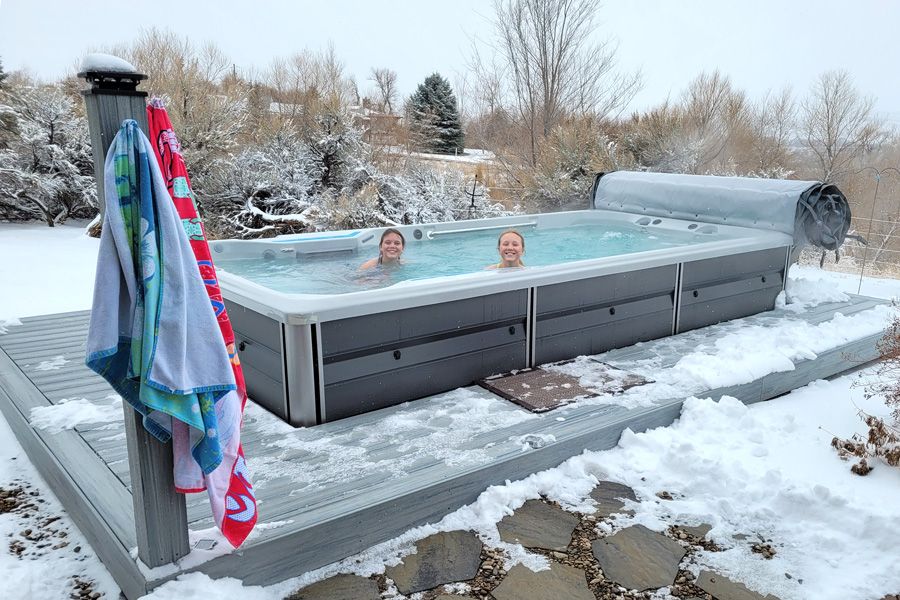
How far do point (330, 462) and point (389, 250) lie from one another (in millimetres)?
2082

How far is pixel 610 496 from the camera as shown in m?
2.11

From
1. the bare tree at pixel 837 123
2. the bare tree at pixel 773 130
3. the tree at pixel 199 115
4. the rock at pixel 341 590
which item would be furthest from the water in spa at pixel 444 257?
the bare tree at pixel 837 123

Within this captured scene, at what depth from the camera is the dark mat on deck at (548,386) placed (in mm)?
2586

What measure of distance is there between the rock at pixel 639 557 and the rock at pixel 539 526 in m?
0.10

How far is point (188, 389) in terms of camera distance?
1354 millimetres

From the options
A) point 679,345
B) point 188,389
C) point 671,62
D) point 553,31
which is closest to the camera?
point 188,389

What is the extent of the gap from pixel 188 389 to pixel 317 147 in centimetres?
726

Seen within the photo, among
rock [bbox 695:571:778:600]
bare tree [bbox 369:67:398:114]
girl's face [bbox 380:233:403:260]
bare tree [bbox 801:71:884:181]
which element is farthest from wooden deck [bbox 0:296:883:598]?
bare tree [bbox 369:67:398:114]

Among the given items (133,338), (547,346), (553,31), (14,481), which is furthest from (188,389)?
(553,31)

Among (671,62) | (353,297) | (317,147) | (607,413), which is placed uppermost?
(671,62)

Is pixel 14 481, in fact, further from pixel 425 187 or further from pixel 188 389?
pixel 425 187

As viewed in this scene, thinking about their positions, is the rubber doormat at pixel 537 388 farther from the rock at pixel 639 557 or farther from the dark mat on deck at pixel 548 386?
the rock at pixel 639 557

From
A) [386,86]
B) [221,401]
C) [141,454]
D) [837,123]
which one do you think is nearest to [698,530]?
[221,401]

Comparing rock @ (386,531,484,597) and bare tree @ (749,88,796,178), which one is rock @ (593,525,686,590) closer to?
rock @ (386,531,484,597)
